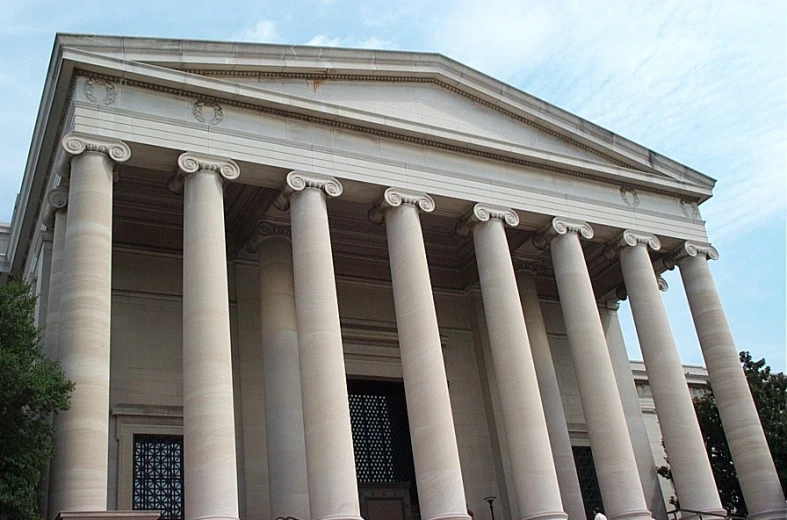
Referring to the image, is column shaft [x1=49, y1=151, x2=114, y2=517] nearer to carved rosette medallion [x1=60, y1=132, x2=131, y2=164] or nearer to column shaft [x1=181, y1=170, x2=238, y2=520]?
carved rosette medallion [x1=60, y1=132, x2=131, y2=164]

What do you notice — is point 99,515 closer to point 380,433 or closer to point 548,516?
point 548,516

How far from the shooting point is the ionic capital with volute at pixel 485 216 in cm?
2797

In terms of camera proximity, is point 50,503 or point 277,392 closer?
point 50,503

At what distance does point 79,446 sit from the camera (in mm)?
18656

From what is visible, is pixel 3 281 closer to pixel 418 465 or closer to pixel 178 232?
pixel 178 232

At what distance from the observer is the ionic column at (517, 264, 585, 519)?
29.9m

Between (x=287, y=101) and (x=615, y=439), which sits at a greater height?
(x=287, y=101)

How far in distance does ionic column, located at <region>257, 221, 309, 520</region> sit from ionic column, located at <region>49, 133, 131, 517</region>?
21.3 ft

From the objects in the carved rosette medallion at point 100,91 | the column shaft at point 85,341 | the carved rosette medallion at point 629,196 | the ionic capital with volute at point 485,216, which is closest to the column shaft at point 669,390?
the carved rosette medallion at point 629,196

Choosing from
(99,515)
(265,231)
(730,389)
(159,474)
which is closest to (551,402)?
(730,389)

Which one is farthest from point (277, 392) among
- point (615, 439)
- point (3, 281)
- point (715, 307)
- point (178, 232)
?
point (715, 307)

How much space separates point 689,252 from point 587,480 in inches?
402

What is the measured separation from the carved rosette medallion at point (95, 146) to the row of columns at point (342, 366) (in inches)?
1.6

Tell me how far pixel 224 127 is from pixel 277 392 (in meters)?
8.42
